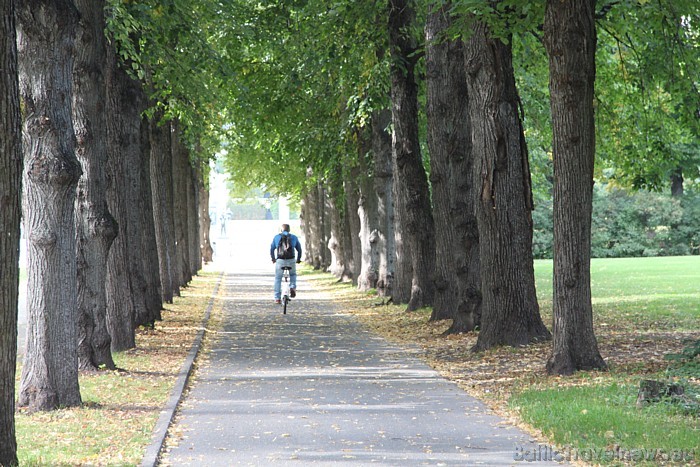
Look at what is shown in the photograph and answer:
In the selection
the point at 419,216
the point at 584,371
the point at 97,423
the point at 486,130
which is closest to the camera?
the point at 97,423

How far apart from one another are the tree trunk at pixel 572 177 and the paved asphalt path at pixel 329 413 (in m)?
1.54

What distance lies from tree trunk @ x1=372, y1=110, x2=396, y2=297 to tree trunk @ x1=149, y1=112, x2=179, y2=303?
522 centimetres

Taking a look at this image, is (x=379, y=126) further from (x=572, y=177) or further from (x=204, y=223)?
(x=204, y=223)

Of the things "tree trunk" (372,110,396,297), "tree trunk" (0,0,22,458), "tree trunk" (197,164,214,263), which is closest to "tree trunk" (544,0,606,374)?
"tree trunk" (0,0,22,458)

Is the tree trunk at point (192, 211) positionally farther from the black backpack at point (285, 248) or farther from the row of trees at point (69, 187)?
the row of trees at point (69, 187)

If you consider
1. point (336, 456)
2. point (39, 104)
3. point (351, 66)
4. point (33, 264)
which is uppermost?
point (351, 66)

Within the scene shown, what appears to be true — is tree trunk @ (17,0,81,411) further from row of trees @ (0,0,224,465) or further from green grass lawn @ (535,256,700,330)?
green grass lawn @ (535,256,700,330)

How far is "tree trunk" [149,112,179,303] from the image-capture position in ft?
88.5

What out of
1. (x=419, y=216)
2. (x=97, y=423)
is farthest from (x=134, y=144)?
(x=97, y=423)

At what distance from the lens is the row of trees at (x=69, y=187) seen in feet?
24.6

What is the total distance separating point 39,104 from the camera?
442 inches

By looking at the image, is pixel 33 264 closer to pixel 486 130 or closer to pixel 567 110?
pixel 567 110

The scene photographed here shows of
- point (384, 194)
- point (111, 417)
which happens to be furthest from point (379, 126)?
point (111, 417)

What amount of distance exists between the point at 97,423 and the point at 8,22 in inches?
168
